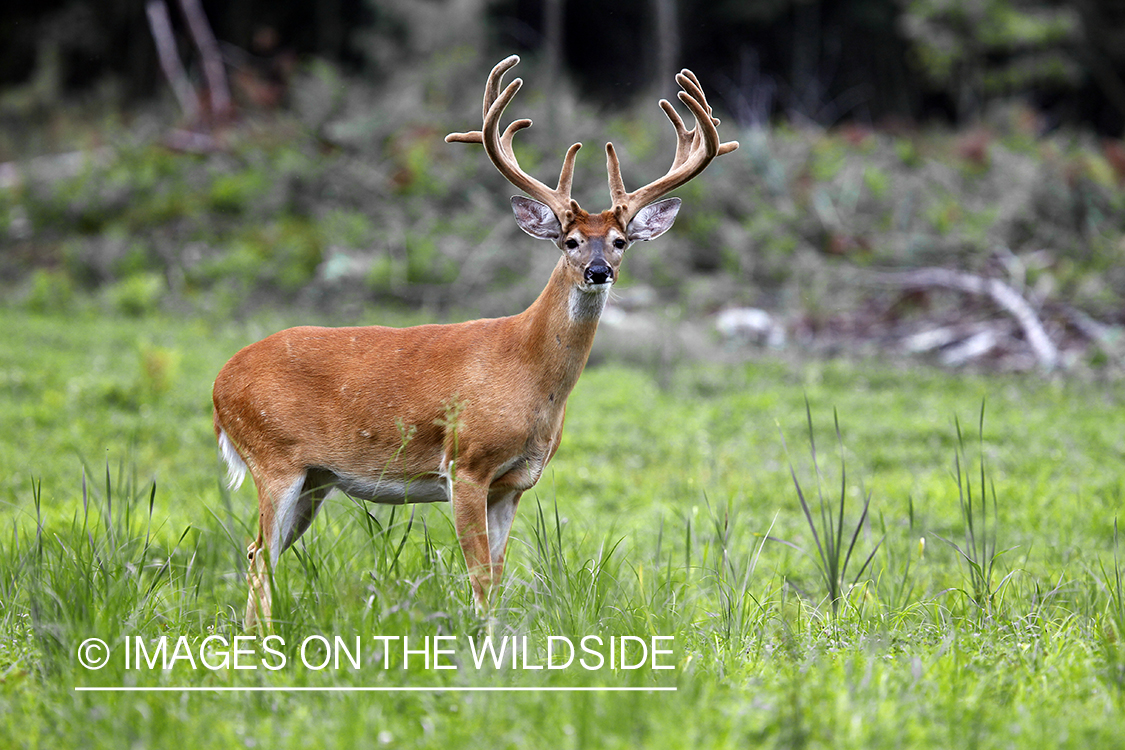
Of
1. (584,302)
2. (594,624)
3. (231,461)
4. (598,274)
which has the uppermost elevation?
(598,274)

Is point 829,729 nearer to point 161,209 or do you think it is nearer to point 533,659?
point 533,659

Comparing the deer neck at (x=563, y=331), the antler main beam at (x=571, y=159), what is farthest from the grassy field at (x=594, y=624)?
the antler main beam at (x=571, y=159)

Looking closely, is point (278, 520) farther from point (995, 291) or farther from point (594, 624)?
point (995, 291)

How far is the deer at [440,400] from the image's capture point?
3.54 m

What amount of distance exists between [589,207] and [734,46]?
20.4m

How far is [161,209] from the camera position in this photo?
1377 centimetres

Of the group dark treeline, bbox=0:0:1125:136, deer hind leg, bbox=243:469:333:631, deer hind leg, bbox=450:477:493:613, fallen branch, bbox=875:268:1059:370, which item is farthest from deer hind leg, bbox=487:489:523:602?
dark treeline, bbox=0:0:1125:136

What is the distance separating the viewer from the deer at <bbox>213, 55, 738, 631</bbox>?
3.54 meters

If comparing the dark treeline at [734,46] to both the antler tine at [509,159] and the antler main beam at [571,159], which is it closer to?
the antler main beam at [571,159]

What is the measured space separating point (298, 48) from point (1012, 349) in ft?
78.0

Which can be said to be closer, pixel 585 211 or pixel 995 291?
pixel 585 211

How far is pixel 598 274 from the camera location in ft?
11.5

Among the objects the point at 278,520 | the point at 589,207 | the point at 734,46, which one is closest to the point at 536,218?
the point at 278,520

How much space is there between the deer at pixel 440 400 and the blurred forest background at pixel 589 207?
18.6 feet
